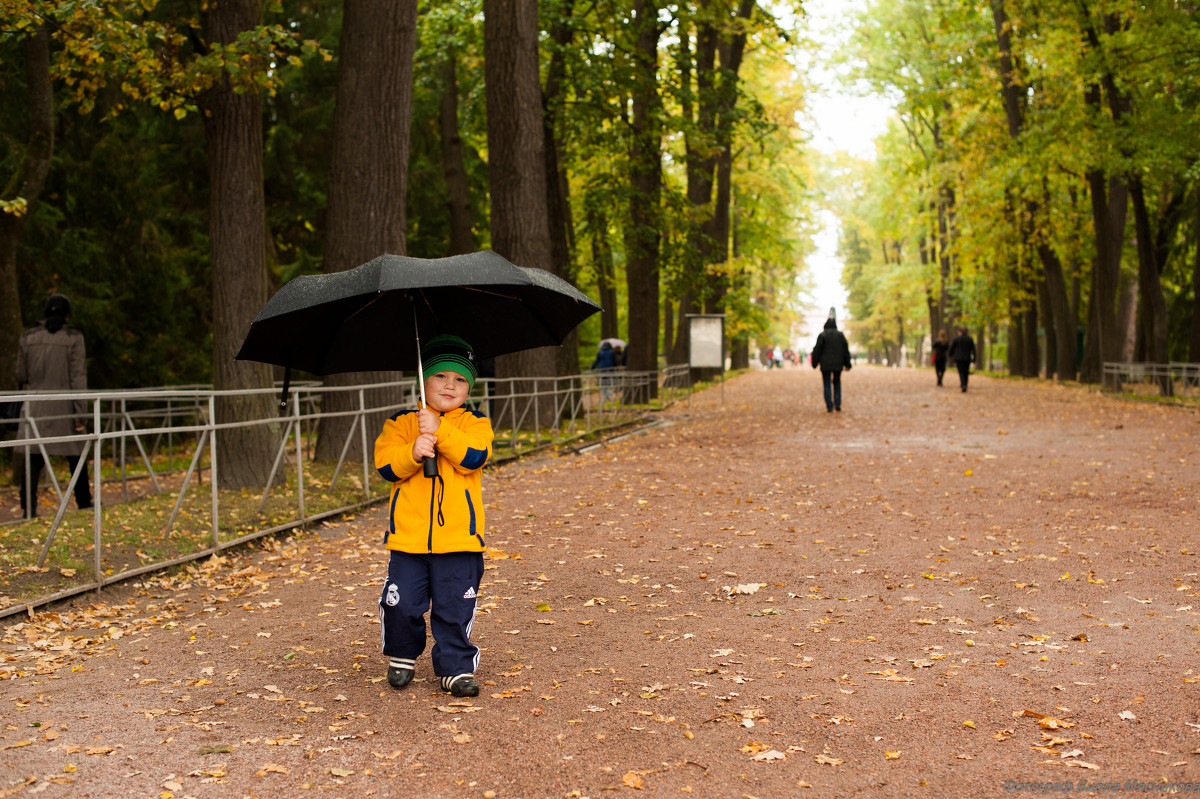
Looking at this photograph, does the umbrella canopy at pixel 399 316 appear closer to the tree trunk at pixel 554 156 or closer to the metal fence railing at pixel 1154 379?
the tree trunk at pixel 554 156

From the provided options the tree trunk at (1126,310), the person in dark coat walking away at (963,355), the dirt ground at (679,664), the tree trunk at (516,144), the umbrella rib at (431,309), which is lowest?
the dirt ground at (679,664)

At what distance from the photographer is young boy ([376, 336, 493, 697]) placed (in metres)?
4.96

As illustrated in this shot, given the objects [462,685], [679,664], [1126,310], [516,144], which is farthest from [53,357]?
[1126,310]

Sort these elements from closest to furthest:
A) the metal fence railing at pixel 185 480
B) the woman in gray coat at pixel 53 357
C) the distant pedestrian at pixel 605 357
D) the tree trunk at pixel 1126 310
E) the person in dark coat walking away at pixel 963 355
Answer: the metal fence railing at pixel 185 480, the woman in gray coat at pixel 53 357, the distant pedestrian at pixel 605 357, the person in dark coat walking away at pixel 963 355, the tree trunk at pixel 1126 310

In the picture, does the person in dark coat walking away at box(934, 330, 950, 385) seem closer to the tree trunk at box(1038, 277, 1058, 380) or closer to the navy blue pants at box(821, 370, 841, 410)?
the tree trunk at box(1038, 277, 1058, 380)

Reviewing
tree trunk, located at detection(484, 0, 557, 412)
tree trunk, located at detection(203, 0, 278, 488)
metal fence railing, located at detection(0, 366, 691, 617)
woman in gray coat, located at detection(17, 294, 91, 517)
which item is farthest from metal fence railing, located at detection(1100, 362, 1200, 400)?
woman in gray coat, located at detection(17, 294, 91, 517)

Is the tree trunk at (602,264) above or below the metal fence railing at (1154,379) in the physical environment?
above

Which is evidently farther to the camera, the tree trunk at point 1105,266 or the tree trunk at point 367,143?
the tree trunk at point 1105,266

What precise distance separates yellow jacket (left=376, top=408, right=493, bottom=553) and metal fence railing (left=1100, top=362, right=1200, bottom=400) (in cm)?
2259

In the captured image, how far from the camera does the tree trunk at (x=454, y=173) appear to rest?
22.6m

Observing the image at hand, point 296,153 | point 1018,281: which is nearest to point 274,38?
point 296,153

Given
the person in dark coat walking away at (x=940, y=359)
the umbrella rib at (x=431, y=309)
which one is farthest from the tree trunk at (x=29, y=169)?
the person in dark coat walking away at (x=940, y=359)

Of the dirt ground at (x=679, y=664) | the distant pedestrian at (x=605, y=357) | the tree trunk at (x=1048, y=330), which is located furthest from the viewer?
the tree trunk at (x=1048, y=330)

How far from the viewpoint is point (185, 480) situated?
8.16 meters
